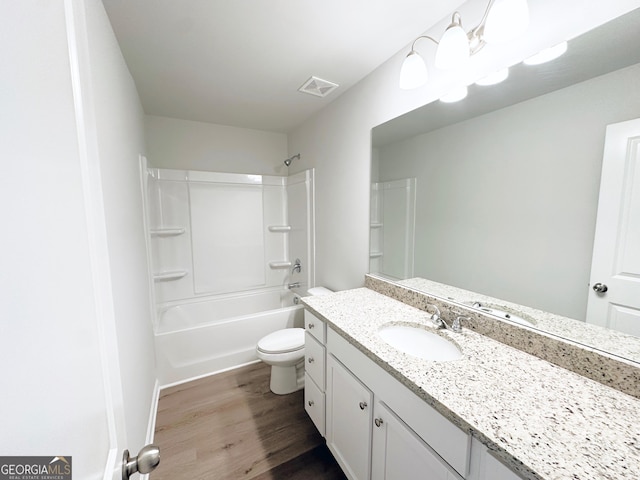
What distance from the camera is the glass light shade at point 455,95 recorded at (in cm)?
129

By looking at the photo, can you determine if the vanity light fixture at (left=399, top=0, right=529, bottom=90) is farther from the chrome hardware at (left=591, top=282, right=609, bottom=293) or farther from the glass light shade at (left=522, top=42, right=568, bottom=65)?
the chrome hardware at (left=591, top=282, right=609, bottom=293)

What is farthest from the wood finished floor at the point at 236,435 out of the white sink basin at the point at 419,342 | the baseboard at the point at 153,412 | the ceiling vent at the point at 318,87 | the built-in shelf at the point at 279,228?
the ceiling vent at the point at 318,87

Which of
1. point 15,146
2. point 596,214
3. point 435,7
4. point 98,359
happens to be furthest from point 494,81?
point 98,359

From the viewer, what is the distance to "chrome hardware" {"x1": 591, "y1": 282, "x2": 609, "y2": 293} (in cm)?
93

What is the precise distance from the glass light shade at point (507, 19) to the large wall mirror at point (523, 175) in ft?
0.51

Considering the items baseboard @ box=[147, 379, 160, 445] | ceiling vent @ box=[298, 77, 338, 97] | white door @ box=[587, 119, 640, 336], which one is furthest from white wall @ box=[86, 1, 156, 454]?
white door @ box=[587, 119, 640, 336]

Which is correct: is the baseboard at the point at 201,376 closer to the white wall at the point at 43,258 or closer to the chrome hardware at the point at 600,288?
the white wall at the point at 43,258

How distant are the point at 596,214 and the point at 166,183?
3.20m

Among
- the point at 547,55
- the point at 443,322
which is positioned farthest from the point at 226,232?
the point at 547,55

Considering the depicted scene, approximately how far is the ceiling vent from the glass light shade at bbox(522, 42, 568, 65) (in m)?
1.27

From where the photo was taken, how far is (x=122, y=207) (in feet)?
4.20

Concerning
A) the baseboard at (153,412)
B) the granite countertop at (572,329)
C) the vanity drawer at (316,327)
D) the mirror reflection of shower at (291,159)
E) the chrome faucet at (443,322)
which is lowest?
the baseboard at (153,412)

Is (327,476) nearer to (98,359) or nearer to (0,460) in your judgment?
(98,359)

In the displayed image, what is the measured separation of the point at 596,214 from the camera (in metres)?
0.92
